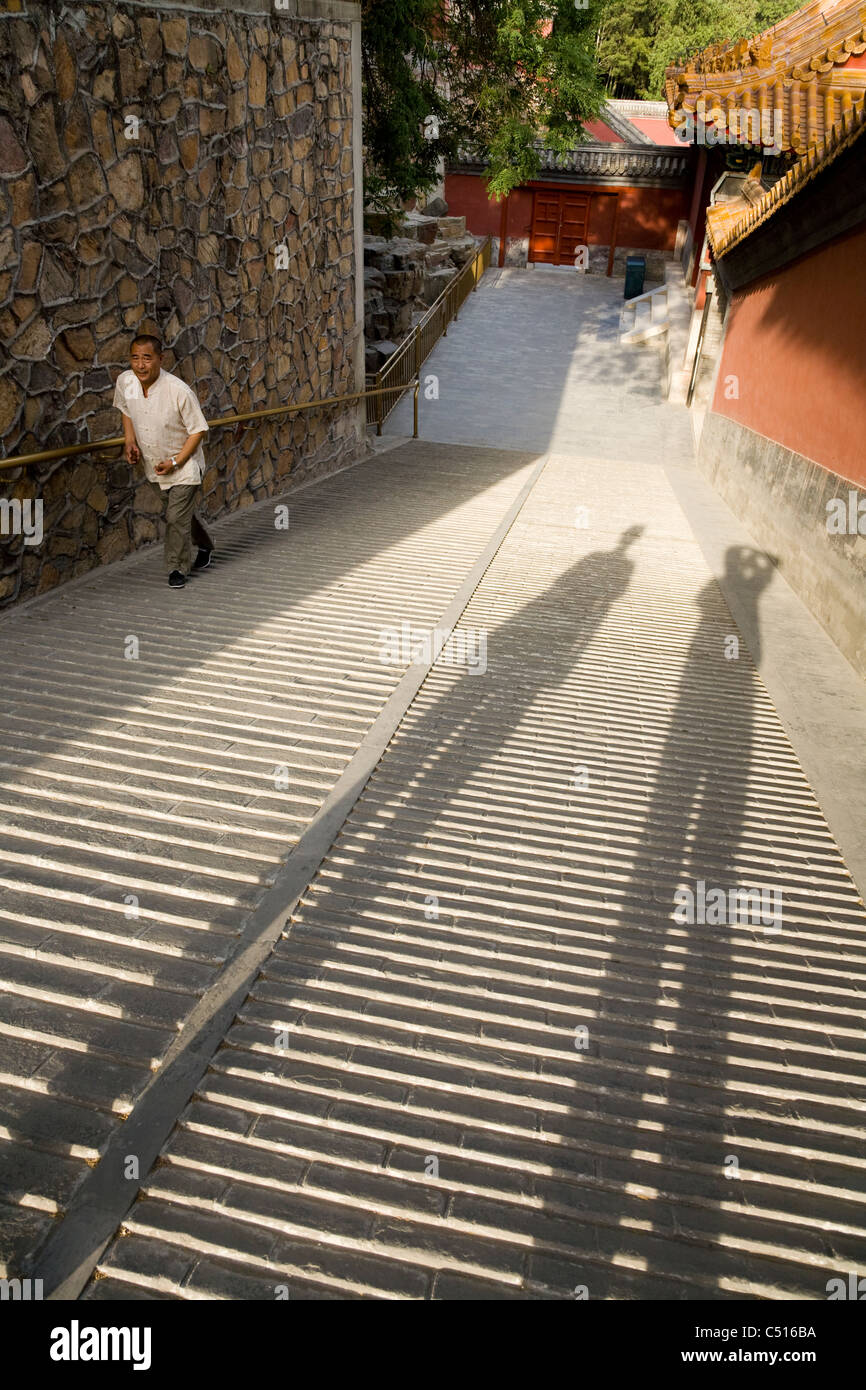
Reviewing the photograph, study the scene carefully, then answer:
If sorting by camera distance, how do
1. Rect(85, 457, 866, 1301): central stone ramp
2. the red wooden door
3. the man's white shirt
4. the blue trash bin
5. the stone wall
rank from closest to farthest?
Rect(85, 457, 866, 1301): central stone ramp
the stone wall
the man's white shirt
the blue trash bin
the red wooden door

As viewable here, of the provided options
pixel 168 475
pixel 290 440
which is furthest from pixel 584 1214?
pixel 290 440

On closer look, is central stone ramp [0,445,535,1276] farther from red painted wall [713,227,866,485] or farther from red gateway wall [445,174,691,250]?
red gateway wall [445,174,691,250]

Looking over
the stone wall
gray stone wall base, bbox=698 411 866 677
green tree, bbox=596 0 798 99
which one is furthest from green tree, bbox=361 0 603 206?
green tree, bbox=596 0 798 99

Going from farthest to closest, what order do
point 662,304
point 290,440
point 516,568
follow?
point 662,304, point 290,440, point 516,568

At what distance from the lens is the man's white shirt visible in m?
5.86

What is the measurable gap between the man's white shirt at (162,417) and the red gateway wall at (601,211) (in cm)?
2585

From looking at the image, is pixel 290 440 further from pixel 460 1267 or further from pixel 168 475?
pixel 460 1267

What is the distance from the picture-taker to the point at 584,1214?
2414 millimetres

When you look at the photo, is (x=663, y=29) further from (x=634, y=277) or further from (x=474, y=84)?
(x=474, y=84)

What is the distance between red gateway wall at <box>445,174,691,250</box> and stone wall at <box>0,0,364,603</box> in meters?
20.0

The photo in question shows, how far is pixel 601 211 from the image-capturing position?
1091 inches

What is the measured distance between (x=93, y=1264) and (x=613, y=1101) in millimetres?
1579

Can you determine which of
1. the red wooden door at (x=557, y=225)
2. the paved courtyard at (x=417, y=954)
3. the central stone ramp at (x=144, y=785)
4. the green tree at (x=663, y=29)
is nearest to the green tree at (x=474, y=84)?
the red wooden door at (x=557, y=225)

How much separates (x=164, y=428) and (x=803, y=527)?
611cm
